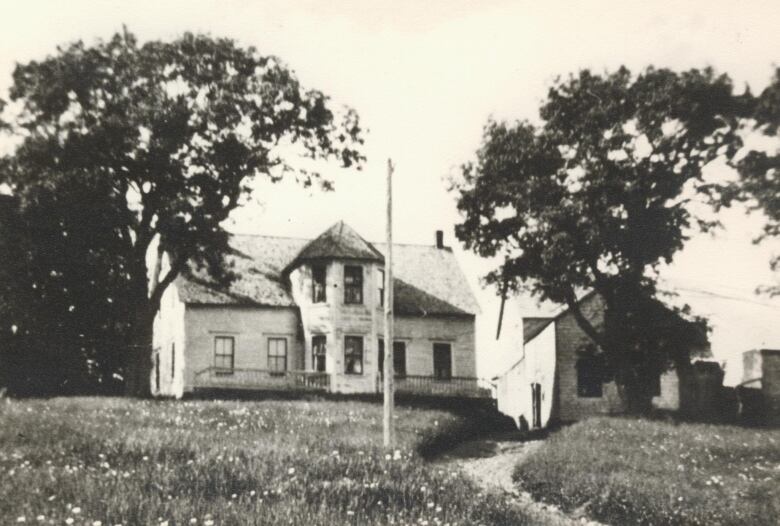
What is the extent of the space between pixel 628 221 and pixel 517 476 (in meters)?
13.6

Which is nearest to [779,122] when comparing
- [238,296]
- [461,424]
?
[461,424]

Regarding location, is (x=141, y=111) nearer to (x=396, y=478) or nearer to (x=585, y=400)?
(x=396, y=478)

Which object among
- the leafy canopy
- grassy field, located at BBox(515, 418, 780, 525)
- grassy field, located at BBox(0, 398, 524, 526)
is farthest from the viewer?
the leafy canopy

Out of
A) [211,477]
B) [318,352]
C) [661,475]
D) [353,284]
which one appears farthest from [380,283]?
[211,477]

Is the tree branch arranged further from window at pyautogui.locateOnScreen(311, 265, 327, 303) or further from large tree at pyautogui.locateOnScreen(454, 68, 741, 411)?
window at pyautogui.locateOnScreen(311, 265, 327, 303)

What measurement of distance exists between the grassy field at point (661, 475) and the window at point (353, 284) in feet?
48.6

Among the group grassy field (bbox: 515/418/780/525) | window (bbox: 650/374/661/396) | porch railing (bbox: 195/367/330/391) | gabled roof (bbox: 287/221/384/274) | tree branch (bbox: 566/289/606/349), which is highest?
gabled roof (bbox: 287/221/384/274)

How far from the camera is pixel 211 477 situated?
10734 mm

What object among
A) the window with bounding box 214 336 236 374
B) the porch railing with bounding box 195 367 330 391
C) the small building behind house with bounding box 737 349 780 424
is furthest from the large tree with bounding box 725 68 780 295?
the window with bounding box 214 336 236 374

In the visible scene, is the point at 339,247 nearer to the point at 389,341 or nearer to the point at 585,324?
the point at 585,324

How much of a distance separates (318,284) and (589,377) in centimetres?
1181

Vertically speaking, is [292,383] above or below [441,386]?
above

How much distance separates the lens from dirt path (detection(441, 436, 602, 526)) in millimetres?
13492

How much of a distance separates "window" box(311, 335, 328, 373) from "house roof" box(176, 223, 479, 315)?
1.97m
